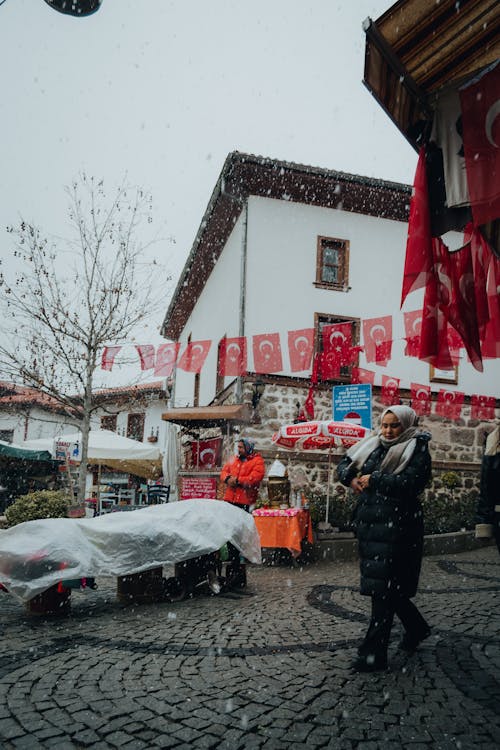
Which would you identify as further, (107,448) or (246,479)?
(107,448)

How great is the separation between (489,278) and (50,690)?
4.29 meters

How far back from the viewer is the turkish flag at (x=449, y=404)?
14339mm

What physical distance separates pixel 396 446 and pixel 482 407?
39.8ft

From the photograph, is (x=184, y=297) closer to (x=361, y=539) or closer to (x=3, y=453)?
(x=3, y=453)

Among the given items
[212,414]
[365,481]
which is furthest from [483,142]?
[212,414]

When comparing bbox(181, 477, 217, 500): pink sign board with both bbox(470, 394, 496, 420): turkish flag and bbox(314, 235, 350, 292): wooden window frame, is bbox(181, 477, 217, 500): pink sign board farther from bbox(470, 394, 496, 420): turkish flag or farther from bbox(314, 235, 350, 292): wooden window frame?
bbox(470, 394, 496, 420): turkish flag

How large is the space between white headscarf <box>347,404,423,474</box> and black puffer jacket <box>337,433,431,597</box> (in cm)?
5

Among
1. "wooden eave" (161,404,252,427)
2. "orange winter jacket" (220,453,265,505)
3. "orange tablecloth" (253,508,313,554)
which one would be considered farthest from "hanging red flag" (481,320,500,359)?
"wooden eave" (161,404,252,427)

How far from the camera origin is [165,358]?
44.7ft

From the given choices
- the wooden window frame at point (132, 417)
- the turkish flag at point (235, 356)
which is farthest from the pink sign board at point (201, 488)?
the wooden window frame at point (132, 417)

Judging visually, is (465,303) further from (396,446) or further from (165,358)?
(165,358)

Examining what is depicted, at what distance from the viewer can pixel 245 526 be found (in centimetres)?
617

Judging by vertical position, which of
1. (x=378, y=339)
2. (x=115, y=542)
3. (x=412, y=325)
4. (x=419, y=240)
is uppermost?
(x=412, y=325)

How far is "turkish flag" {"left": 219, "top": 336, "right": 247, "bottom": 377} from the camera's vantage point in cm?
1267
